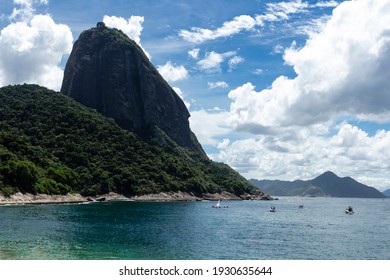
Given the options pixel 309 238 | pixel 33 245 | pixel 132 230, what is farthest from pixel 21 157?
pixel 309 238

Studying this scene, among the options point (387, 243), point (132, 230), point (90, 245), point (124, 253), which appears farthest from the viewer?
point (132, 230)

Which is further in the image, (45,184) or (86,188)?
(86,188)

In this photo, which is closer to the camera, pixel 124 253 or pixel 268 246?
pixel 124 253

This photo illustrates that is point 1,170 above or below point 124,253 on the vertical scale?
above

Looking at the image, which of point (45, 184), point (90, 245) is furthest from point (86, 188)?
point (90, 245)

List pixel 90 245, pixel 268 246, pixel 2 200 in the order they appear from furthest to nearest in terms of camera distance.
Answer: pixel 2 200, pixel 268 246, pixel 90 245

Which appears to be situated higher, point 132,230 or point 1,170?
point 1,170
